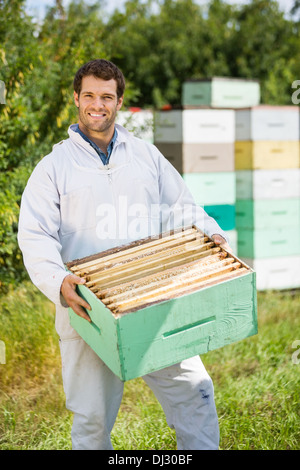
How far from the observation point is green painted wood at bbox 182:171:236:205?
459cm

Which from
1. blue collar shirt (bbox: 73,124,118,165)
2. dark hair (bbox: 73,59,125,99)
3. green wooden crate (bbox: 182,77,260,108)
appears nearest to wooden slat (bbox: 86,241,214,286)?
blue collar shirt (bbox: 73,124,118,165)

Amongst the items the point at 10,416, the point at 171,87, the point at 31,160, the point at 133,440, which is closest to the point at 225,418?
the point at 133,440

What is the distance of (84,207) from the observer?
6.92 ft

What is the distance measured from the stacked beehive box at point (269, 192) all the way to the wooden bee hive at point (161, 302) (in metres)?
2.87

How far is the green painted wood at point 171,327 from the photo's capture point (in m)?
1.73

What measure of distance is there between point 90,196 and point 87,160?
0.15 meters

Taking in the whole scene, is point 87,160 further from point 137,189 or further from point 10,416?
point 10,416

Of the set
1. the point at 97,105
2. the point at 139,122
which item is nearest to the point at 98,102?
the point at 97,105

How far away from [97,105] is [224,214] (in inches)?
112

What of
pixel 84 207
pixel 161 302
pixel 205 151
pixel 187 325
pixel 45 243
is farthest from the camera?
pixel 205 151

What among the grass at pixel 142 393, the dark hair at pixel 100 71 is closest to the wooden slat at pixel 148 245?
the dark hair at pixel 100 71

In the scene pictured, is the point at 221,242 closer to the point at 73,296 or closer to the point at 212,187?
the point at 73,296

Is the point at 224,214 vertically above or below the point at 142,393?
above

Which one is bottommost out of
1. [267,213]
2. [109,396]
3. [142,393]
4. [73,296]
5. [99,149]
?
[142,393]
